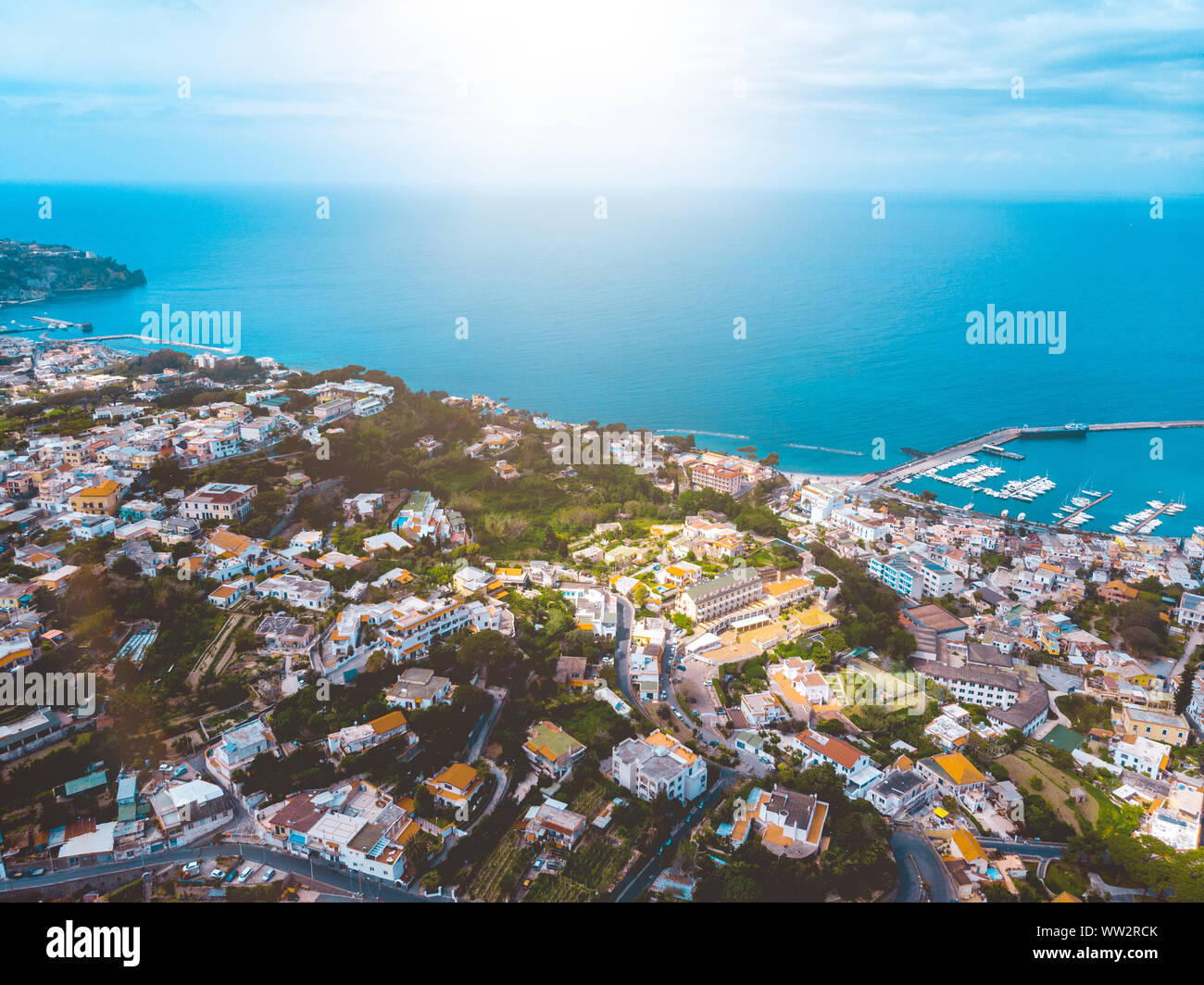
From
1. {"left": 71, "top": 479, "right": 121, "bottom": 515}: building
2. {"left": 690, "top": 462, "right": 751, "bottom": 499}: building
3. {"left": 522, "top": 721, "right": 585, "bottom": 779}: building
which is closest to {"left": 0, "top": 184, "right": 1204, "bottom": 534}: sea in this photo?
{"left": 690, "top": 462, "right": 751, "bottom": 499}: building

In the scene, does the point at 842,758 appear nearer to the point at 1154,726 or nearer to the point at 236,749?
the point at 1154,726

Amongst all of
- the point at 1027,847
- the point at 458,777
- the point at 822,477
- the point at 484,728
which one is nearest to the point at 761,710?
the point at 1027,847

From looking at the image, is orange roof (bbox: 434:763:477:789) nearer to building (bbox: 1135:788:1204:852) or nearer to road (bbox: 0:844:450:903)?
road (bbox: 0:844:450:903)

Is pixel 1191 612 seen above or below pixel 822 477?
below

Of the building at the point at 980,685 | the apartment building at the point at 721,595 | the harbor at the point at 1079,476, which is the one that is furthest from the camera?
the harbor at the point at 1079,476

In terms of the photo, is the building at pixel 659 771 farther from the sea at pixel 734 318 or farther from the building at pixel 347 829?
the sea at pixel 734 318

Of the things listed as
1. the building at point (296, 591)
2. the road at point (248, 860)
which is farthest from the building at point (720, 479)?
the road at point (248, 860)
